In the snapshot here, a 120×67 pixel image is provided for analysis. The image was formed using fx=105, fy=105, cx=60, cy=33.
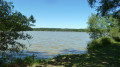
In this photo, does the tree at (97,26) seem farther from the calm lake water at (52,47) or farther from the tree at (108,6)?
the tree at (108,6)

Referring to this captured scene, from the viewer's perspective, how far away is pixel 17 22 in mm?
7008

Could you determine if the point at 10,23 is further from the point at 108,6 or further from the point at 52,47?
the point at 52,47

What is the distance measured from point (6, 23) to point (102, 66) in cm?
648

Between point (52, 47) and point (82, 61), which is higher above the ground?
point (82, 61)

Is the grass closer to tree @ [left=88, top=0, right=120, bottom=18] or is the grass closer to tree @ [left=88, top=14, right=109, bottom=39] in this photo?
tree @ [left=88, top=0, right=120, bottom=18]

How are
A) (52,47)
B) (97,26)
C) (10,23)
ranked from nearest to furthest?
(10,23), (52,47), (97,26)

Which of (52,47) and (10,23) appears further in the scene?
(52,47)

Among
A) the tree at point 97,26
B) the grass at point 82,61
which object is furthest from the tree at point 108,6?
the tree at point 97,26

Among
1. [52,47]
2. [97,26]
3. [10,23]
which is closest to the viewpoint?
[10,23]

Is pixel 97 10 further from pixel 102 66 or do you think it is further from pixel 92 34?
pixel 92 34

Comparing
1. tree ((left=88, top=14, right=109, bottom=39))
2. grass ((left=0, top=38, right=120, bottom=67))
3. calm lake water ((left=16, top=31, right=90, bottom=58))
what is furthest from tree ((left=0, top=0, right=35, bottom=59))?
tree ((left=88, top=14, right=109, bottom=39))

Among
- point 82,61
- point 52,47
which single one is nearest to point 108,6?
point 82,61

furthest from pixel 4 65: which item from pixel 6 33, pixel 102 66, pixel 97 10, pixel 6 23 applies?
pixel 97 10

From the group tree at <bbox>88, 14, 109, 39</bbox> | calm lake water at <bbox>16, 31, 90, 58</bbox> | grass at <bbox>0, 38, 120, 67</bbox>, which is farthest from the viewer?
tree at <bbox>88, 14, 109, 39</bbox>
